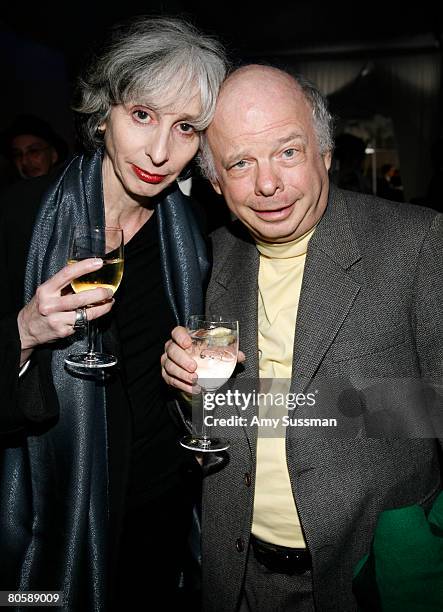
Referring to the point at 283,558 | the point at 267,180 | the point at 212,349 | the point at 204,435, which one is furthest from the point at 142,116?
the point at 283,558

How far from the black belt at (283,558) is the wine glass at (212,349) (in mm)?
352

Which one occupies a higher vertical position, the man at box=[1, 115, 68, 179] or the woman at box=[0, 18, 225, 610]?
the man at box=[1, 115, 68, 179]

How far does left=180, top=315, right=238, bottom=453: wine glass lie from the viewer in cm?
155

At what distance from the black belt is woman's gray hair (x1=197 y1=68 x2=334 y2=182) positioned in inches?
47.3

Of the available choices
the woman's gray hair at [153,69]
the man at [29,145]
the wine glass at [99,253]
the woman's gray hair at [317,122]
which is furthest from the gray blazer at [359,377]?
the man at [29,145]

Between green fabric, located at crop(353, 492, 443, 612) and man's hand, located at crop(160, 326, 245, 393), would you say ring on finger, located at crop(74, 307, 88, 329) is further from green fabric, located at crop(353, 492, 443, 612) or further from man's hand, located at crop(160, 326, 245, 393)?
green fabric, located at crop(353, 492, 443, 612)

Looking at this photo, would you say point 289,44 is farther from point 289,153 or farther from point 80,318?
point 80,318

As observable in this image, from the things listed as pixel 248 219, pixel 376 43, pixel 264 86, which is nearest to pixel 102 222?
pixel 248 219

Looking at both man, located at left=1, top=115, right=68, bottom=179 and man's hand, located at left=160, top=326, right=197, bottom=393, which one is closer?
man's hand, located at left=160, top=326, right=197, bottom=393

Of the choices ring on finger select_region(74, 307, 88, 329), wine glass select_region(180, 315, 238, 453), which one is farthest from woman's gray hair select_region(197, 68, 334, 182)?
ring on finger select_region(74, 307, 88, 329)

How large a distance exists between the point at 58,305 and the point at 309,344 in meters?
0.70

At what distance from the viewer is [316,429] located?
1.57 meters

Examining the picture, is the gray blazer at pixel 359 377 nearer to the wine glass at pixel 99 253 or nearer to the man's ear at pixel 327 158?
the man's ear at pixel 327 158

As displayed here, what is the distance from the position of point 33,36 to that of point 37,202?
6.00m
